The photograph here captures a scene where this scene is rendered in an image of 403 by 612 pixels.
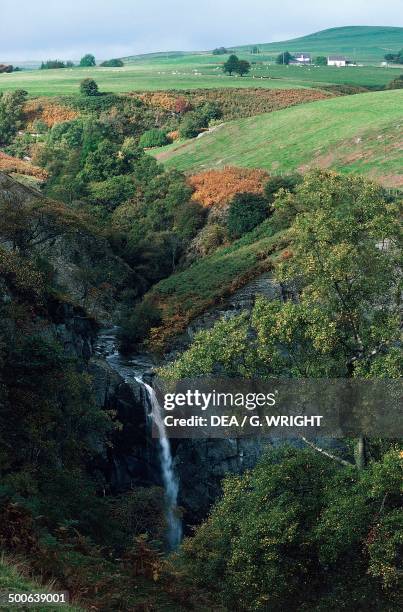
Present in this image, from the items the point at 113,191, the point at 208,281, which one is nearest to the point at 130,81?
the point at 113,191

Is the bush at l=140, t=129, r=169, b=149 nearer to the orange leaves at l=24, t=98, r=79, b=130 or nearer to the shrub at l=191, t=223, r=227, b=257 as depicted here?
the orange leaves at l=24, t=98, r=79, b=130

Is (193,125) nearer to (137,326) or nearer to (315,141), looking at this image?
(315,141)

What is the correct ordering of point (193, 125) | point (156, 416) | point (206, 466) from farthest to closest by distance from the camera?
point (193, 125)
point (156, 416)
point (206, 466)

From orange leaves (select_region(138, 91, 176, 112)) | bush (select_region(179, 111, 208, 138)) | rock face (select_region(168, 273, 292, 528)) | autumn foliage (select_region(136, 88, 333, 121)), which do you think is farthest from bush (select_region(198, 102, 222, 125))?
rock face (select_region(168, 273, 292, 528))

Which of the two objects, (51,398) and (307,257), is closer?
(307,257)

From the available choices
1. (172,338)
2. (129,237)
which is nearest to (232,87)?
(129,237)

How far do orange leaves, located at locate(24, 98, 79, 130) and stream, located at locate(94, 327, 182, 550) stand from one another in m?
85.9

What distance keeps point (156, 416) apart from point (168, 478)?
3.17 meters

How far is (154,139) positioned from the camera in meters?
128

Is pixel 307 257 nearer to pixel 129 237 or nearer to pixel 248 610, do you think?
pixel 248 610

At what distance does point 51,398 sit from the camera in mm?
34125

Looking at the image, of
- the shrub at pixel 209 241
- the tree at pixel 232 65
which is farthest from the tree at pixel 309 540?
the tree at pixel 232 65

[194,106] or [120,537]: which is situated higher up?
[194,106]

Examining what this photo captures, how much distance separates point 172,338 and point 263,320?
2966cm
